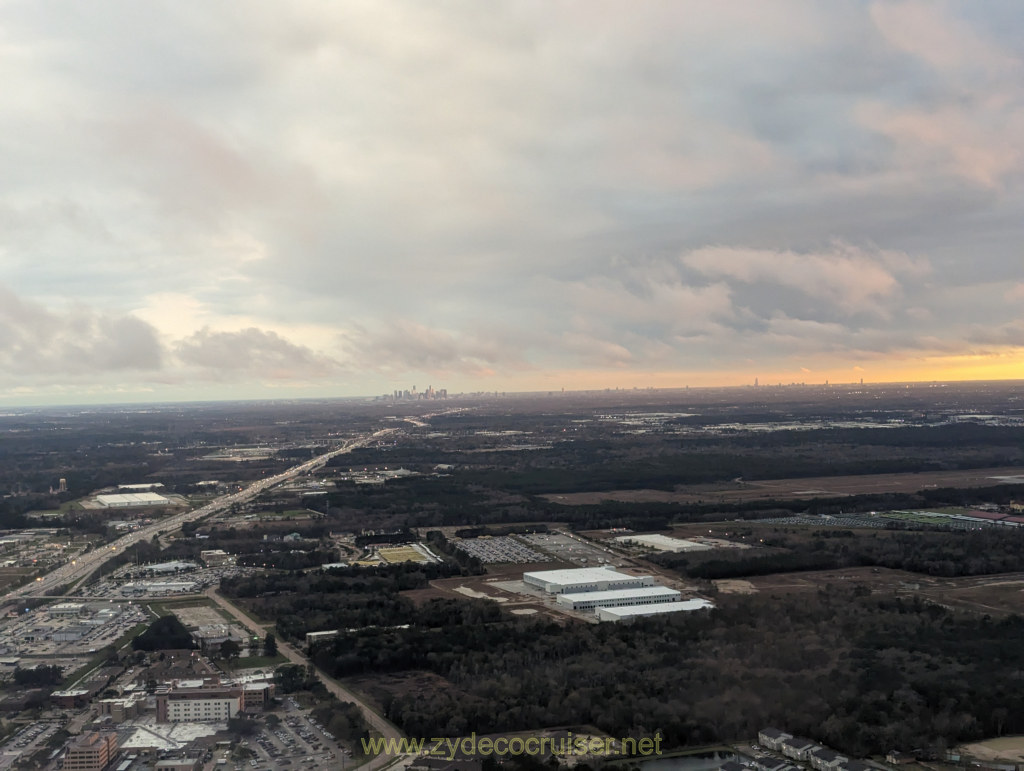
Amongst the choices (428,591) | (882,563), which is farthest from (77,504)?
(882,563)

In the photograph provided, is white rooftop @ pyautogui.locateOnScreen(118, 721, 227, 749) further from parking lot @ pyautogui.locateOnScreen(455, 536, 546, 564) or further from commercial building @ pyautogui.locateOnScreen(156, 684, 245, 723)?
parking lot @ pyautogui.locateOnScreen(455, 536, 546, 564)

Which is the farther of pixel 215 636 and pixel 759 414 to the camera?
pixel 759 414

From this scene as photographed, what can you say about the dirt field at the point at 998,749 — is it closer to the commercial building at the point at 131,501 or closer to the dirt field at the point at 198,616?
the dirt field at the point at 198,616

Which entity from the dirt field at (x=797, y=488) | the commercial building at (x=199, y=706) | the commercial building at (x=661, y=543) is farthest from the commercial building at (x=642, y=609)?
the dirt field at (x=797, y=488)

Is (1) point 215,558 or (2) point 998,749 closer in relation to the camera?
(2) point 998,749

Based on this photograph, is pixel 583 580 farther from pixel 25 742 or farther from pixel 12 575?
pixel 12 575

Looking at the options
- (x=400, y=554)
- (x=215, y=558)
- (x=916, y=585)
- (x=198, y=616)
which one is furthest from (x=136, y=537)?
(x=916, y=585)

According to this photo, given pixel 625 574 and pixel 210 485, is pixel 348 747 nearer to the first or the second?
pixel 625 574

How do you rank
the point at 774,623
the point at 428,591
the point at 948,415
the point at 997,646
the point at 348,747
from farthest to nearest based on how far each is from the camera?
the point at 948,415
the point at 428,591
the point at 774,623
the point at 997,646
the point at 348,747
